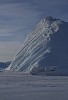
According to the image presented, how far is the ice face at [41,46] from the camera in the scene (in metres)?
63.8

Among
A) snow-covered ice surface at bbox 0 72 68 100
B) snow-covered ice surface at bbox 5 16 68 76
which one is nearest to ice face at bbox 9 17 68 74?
snow-covered ice surface at bbox 5 16 68 76

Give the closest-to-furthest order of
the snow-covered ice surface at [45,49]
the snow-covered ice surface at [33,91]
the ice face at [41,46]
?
the snow-covered ice surface at [33,91], the snow-covered ice surface at [45,49], the ice face at [41,46]

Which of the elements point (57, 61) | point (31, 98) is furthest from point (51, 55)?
point (31, 98)

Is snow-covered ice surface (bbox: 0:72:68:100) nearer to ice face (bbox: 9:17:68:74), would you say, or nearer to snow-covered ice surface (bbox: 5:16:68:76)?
snow-covered ice surface (bbox: 5:16:68:76)

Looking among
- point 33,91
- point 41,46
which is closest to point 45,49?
point 41,46

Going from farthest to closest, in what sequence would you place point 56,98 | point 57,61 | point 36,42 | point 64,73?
1. point 36,42
2. point 57,61
3. point 64,73
4. point 56,98

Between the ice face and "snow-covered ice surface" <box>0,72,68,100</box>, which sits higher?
the ice face

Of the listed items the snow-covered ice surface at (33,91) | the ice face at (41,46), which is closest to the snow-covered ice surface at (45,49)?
the ice face at (41,46)

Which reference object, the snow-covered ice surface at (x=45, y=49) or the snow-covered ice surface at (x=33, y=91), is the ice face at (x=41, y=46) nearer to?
the snow-covered ice surface at (x=45, y=49)

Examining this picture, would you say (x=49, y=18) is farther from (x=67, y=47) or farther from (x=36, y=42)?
(x=67, y=47)

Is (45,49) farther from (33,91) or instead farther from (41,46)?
(33,91)

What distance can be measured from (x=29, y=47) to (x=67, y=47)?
1042 centimetres

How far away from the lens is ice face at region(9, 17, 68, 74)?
63.8 metres

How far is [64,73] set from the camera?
2087 inches
